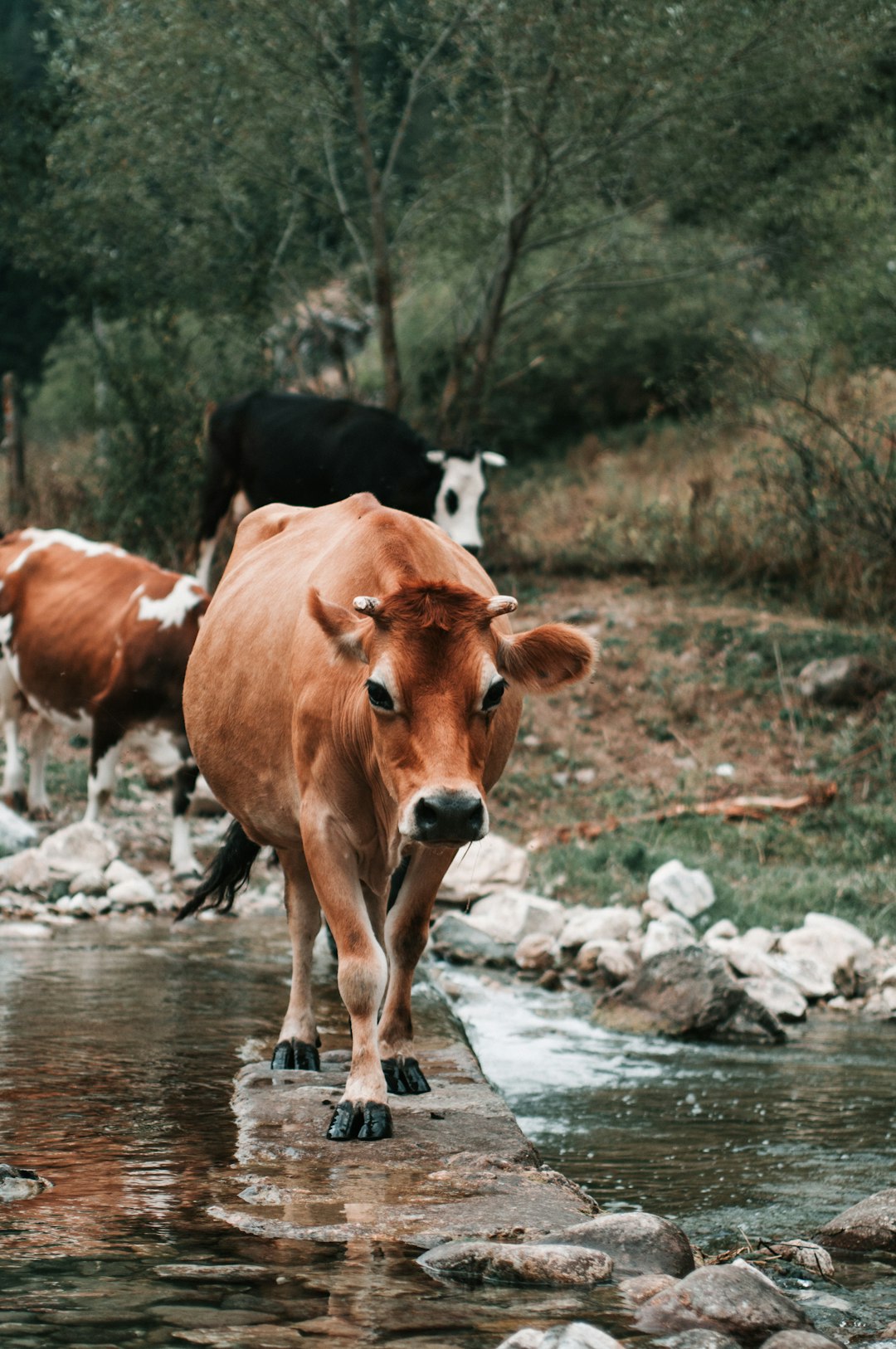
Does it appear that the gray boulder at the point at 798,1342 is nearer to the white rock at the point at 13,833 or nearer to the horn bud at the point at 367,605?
the horn bud at the point at 367,605

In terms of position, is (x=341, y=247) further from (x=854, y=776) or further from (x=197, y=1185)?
(x=197, y=1185)

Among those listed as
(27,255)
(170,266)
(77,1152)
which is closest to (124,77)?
(170,266)

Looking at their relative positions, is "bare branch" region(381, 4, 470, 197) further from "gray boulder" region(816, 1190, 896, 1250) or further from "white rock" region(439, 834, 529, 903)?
"gray boulder" region(816, 1190, 896, 1250)

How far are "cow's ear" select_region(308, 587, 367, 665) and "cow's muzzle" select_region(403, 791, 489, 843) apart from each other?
62 centimetres

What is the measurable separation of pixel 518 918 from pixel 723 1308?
610 centimetres

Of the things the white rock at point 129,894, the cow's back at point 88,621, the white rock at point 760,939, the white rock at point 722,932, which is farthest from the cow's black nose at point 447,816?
the cow's back at point 88,621

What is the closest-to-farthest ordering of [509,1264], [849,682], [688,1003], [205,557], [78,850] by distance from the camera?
[509,1264] < [688,1003] < [78,850] < [849,682] < [205,557]

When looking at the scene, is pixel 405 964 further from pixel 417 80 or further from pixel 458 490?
pixel 417 80

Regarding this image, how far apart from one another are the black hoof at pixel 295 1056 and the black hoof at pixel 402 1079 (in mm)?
328

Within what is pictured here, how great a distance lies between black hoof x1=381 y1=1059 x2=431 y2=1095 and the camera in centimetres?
495

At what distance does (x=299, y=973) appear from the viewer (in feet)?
17.7

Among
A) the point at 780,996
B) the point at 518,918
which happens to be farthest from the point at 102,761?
the point at 780,996

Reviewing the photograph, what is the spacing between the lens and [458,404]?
18016mm

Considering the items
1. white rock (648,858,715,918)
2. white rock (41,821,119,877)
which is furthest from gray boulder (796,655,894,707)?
white rock (41,821,119,877)
